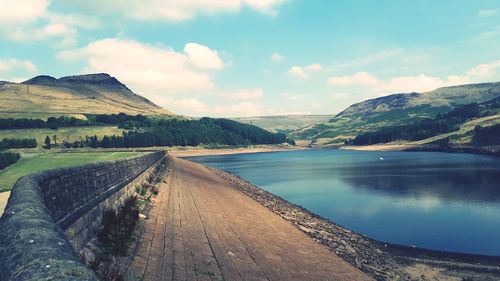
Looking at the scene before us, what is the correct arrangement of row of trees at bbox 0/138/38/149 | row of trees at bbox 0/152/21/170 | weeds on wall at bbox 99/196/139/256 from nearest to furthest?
weeds on wall at bbox 99/196/139/256 < row of trees at bbox 0/152/21/170 < row of trees at bbox 0/138/38/149

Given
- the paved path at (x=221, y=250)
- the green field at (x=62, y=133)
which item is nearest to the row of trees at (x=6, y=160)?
the paved path at (x=221, y=250)

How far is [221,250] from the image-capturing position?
1780cm

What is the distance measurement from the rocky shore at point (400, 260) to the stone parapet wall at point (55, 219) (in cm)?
1659

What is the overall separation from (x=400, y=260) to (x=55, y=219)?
26477 millimetres

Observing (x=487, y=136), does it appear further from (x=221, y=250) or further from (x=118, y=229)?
(x=118, y=229)

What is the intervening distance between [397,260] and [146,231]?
20417 mm

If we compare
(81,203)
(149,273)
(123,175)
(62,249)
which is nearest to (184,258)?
(149,273)

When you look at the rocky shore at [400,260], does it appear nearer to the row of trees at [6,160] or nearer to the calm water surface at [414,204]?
the calm water surface at [414,204]

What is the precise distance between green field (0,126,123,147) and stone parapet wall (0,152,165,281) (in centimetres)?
13908

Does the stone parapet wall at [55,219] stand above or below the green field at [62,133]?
below

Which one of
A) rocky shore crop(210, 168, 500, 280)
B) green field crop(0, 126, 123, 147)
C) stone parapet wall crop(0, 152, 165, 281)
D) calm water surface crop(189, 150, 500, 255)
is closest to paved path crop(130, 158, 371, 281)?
stone parapet wall crop(0, 152, 165, 281)

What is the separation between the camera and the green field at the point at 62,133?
14188 cm

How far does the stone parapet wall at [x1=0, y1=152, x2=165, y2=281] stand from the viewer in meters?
3.75

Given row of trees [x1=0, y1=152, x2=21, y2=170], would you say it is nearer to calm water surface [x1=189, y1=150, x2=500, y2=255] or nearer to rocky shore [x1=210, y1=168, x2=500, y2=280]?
calm water surface [x1=189, y1=150, x2=500, y2=255]
